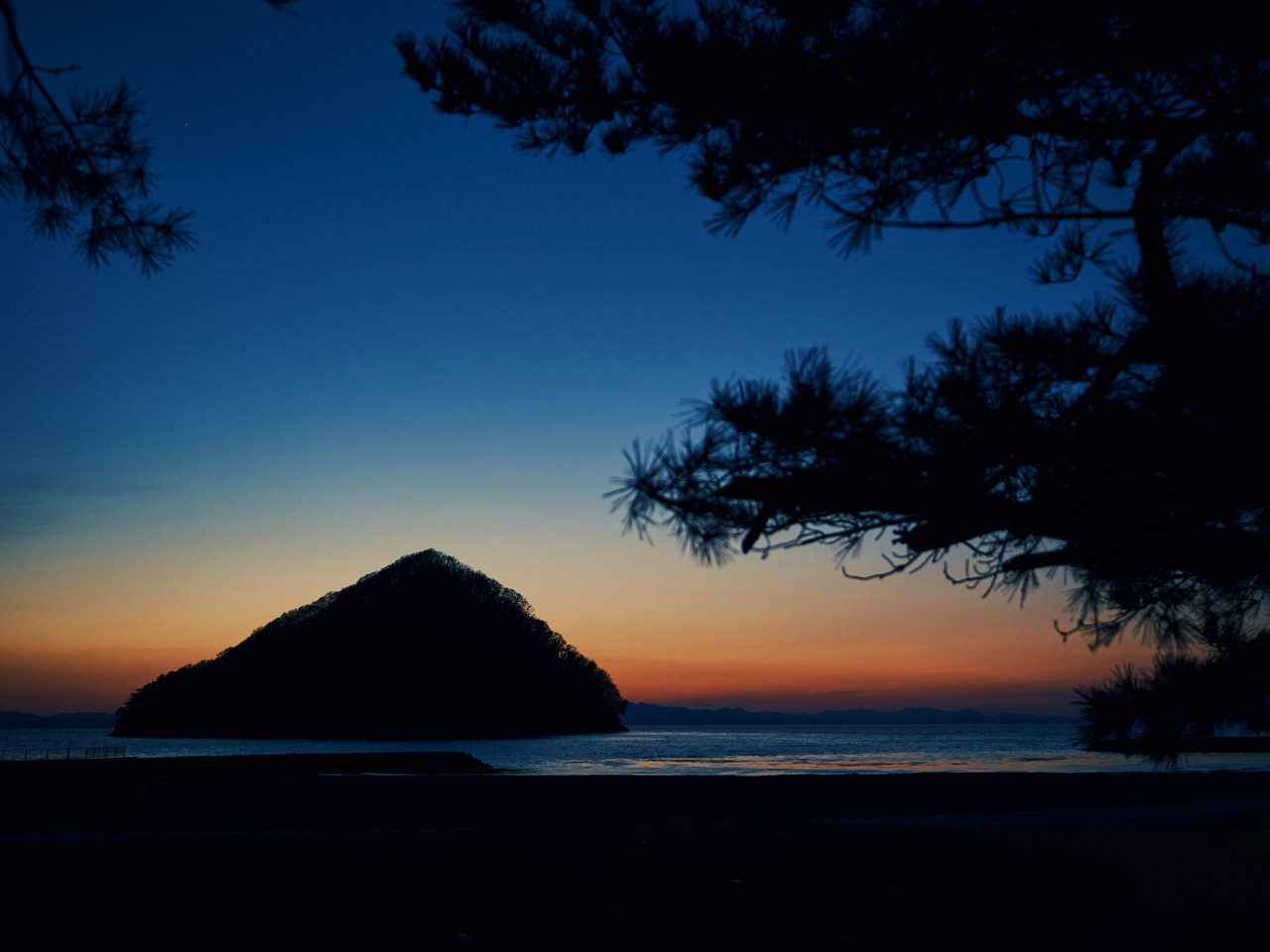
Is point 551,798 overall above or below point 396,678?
below

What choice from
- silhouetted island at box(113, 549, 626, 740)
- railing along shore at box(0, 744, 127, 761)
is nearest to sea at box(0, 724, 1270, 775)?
railing along shore at box(0, 744, 127, 761)

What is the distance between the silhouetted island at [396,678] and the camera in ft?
522

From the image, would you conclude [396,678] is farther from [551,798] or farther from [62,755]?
[551,798]

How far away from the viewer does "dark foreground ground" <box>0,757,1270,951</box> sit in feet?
21.9

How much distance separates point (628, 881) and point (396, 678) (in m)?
164

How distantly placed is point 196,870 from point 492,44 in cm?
846

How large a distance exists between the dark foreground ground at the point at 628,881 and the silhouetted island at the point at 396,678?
14358 cm

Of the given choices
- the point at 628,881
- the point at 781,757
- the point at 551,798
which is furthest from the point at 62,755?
the point at 628,881

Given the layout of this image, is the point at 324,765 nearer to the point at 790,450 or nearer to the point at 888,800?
the point at 888,800

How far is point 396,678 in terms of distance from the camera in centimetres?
16412

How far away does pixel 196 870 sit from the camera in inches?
362

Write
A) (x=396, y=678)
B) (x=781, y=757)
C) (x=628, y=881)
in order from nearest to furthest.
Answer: (x=628, y=881), (x=781, y=757), (x=396, y=678)

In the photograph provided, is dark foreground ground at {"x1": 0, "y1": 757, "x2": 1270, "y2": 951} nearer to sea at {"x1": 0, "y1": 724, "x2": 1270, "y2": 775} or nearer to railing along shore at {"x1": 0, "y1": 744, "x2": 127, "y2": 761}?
sea at {"x1": 0, "y1": 724, "x2": 1270, "y2": 775}

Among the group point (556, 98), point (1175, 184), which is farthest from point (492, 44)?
point (1175, 184)
